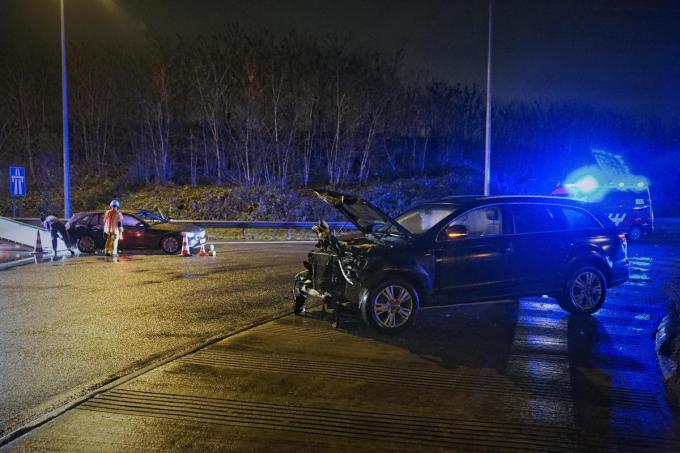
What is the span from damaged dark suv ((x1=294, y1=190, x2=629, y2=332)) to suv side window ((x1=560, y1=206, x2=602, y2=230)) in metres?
0.02

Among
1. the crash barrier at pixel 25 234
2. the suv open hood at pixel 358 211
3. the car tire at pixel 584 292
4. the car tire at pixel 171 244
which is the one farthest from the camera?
the crash barrier at pixel 25 234

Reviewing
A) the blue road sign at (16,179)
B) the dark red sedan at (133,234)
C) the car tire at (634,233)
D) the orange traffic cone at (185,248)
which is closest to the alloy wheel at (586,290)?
the orange traffic cone at (185,248)

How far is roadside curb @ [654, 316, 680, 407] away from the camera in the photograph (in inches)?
216

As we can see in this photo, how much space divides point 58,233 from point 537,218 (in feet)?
48.1

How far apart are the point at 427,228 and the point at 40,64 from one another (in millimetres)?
42283

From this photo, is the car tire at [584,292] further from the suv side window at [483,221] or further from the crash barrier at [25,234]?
the crash barrier at [25,234]

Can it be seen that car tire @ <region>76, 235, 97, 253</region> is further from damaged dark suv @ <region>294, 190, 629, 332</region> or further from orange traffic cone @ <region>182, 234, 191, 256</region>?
damaged dark suv @ <region>294, 190, 629, 332</region>

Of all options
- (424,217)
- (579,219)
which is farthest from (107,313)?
(579,219)

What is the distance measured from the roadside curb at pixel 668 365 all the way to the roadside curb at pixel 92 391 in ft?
16.2

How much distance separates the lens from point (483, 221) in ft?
28.2

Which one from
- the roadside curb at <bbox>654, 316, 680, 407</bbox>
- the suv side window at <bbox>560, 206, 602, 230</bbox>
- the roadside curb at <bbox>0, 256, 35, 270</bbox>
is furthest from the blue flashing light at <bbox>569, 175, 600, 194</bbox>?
the roadside curb at <bbox>0, 256, 35, 270</bbox>

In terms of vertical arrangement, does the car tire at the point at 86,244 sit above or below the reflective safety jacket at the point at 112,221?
below

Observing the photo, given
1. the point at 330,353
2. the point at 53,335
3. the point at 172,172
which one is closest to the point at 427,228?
the point at 330,353

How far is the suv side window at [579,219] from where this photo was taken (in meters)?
8.96
